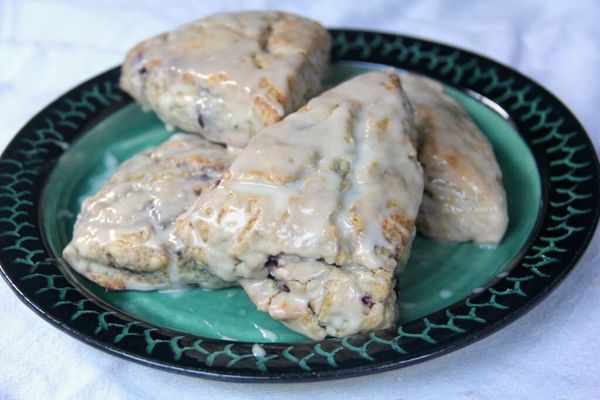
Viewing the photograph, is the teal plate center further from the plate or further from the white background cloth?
the white background cloth

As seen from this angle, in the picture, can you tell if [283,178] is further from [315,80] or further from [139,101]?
[139,101]

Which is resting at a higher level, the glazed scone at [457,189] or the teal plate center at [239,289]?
the glazed scone at [457,189]

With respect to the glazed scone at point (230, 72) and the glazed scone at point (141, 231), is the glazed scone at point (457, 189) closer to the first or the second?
the glazed scone at point (230, 72)

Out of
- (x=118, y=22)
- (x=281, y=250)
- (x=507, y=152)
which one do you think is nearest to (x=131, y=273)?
(x=281, y=250)

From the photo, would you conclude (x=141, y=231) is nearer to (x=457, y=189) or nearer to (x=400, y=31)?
(x=457, y=189)

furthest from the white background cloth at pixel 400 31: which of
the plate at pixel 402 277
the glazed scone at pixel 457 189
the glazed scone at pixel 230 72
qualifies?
the glazed scone at pixel 230 72

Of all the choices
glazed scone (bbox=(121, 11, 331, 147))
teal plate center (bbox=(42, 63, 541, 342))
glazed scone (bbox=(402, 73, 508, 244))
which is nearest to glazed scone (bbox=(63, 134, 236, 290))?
teal plate center (bbox=(42, 63, 541, 342))

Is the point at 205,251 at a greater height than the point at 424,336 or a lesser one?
lesser
